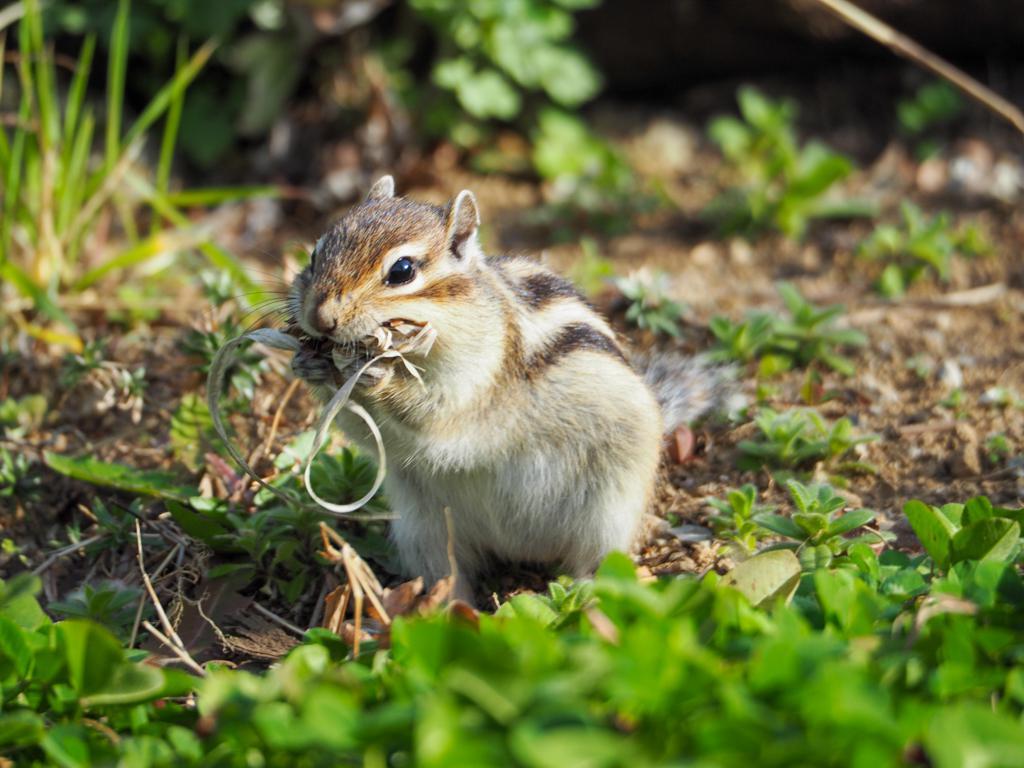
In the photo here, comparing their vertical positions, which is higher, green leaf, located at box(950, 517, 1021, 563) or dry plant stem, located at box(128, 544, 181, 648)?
green leaf, located at box(950, 517, 1021, 563)

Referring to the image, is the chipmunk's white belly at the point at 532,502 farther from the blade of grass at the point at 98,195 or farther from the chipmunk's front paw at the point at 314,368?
the blade of grass at the point at 98,195

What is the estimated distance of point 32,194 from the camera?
5.21 m

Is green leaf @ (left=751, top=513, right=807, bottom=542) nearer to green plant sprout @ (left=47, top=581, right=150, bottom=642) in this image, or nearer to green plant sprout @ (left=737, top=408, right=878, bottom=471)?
green plant sprout @ (left=737, top=408, right=878, bottom=471)

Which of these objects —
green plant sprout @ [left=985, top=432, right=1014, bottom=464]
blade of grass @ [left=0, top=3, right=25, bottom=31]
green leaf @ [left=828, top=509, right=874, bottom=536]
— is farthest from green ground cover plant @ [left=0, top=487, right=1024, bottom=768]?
blade of grass @ [left=0, top=3, right=25, bottom=31]

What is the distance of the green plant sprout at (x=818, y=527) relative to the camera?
311cm

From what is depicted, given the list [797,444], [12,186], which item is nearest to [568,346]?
[797,444]

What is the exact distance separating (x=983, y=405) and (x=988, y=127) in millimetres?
2895

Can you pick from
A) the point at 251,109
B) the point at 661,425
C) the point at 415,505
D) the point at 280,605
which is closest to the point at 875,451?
the point at 661,425

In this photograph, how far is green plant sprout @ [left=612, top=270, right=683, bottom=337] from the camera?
179 inches

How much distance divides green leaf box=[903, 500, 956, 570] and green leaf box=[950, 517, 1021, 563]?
0.07 ft

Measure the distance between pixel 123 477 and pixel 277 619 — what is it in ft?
2.67

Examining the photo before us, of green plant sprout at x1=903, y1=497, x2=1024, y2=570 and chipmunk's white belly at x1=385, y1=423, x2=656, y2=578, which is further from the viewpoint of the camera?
chipmunk's white belly at x1=385, y1=423, x2=656, y2=578

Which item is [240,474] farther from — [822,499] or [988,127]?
[988,127]

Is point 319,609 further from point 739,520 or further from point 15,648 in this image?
point 739,520
